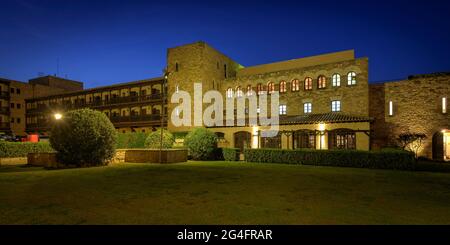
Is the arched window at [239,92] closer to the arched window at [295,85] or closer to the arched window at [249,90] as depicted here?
the arched window at [249,90]

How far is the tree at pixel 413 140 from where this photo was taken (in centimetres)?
2233

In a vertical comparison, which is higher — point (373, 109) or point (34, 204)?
point (373, 109)

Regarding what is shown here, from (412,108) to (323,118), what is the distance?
7.89 m

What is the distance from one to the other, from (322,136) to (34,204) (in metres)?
22.2

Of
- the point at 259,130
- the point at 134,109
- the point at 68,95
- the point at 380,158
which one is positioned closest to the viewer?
the point at 380,158

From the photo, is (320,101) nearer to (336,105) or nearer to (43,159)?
(336,105)

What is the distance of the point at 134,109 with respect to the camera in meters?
40.8

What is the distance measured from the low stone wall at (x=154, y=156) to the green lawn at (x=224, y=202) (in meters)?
8.78

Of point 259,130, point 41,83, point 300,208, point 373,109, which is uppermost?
point 41,83

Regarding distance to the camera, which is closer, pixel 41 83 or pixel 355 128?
pixel 355 128
